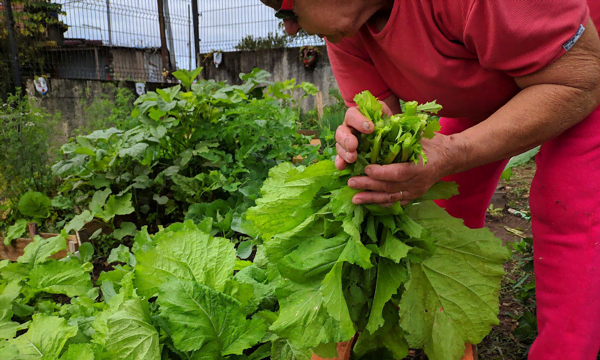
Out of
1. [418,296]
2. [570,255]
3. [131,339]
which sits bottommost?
[131,339]

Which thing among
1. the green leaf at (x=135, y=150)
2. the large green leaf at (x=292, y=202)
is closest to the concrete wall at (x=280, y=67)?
the green leaf at (x=135, y=150)

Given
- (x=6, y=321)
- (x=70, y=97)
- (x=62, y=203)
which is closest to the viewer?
(x=6, y=321)

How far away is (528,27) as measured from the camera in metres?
0.96

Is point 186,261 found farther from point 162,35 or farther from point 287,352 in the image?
point 162,35

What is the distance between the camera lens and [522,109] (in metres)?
1.04

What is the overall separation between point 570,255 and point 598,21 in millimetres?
692

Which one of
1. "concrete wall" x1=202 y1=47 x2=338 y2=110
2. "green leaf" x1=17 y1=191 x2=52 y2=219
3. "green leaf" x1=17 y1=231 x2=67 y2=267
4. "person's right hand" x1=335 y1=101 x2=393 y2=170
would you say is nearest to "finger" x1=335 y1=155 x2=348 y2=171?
"person's right hand" x1=335 y1=101 x2=393 y2=170

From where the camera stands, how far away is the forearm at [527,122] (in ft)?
3.32

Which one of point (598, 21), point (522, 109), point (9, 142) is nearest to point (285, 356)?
point (522, 109)

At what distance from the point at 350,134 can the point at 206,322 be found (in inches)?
28.8

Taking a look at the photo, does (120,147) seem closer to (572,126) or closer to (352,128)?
(352,128)

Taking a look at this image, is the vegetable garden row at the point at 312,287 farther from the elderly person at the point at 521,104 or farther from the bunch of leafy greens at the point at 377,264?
the elderly person at the point at 521,104

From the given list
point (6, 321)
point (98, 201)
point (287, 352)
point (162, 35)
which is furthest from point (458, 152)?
point (162, 35)

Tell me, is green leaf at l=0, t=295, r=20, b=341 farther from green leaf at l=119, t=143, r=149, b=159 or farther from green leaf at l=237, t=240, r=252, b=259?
green leaf at l=119, t=143, r=149, b=159
